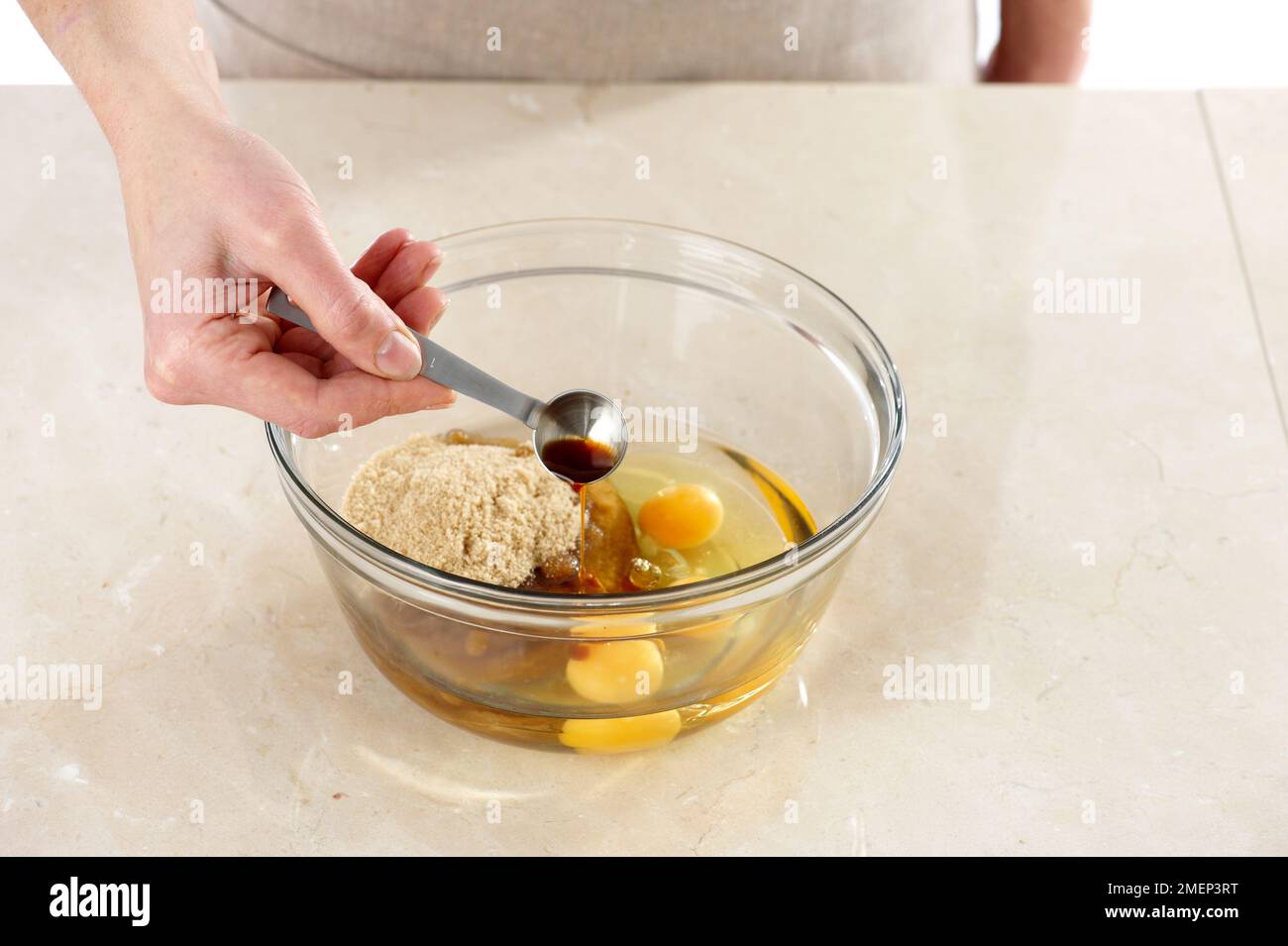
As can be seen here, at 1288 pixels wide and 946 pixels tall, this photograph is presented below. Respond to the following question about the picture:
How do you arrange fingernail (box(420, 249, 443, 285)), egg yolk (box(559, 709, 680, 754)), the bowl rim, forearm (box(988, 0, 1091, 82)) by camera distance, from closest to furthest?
the bowl rim < egg yolk (box(559, 709, 680, 754)) < fingernail (box(420, 249, 443, 285)) < forearm (box(988, 0, 1091, 82))

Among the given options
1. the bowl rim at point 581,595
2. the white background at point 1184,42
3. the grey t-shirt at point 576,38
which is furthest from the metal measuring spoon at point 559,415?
the white background at point 1184,42

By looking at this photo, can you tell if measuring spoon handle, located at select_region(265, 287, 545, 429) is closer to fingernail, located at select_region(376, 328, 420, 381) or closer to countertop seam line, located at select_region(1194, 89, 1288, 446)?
fingernail, located at select_region(376, 328, 420, 381)

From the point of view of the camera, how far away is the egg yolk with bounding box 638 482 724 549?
104cm

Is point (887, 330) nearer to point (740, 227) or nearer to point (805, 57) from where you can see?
point (740, 227)

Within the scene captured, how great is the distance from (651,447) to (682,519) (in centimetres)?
14

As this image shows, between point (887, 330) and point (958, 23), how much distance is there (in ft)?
2.04

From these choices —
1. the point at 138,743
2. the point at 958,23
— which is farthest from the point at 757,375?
the point at 958,23

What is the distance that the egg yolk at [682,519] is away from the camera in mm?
1041

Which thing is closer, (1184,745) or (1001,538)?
(1184,745)

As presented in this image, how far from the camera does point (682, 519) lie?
104 centimetres

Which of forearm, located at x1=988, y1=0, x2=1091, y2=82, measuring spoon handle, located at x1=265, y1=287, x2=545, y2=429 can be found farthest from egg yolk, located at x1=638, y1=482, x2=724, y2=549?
forearm, located at x1=988, y1=0, x2=1091, y2=82

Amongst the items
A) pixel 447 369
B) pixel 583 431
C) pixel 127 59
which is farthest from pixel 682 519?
pixel 127 59

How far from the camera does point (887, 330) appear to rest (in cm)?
130

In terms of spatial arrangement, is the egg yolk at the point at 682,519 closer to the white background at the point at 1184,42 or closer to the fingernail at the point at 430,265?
the fingernail at the point at 430,265
